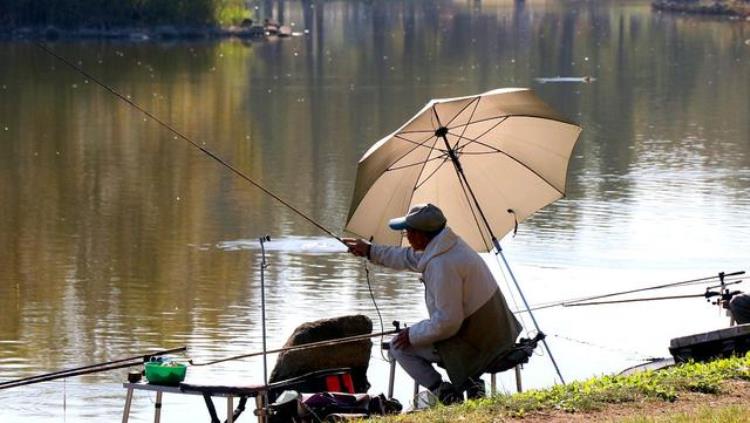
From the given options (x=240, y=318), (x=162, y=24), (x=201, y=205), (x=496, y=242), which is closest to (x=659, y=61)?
(x=162, y=24)

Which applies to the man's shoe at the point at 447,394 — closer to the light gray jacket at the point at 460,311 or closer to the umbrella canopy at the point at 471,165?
the light gray jacket at the point at 460,311

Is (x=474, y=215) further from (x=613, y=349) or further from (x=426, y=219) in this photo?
(x=613, y=349)

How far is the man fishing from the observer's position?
714 cm

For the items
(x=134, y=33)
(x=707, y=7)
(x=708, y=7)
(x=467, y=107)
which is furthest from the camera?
(x=707, y=7)

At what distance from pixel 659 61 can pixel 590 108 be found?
1674 cm

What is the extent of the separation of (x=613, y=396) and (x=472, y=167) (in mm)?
2124

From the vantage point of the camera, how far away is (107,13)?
64.1 meters

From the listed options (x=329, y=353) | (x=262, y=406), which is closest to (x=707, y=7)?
(x=329, y=353)

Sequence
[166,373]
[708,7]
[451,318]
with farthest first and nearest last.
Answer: [708,7] → [451,318] → [166,373]

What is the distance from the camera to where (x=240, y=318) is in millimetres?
12734

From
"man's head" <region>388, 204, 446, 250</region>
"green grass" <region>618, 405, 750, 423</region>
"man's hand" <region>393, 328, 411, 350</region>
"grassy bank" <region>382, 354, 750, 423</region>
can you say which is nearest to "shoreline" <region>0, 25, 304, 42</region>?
"man's hand" <region>393, 328, 411, 350</region>

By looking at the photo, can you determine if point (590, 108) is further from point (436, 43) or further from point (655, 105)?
point (436, 43)

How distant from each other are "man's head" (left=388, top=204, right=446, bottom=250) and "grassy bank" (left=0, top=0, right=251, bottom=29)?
57142 mm

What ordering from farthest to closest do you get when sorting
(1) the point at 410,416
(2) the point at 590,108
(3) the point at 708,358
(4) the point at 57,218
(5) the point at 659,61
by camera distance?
(5) the point at 659,61 < (2) the point at 590,108 < (4) the point at 57,218 < (3) the point at 708,358 < (1) the point at 410,416
